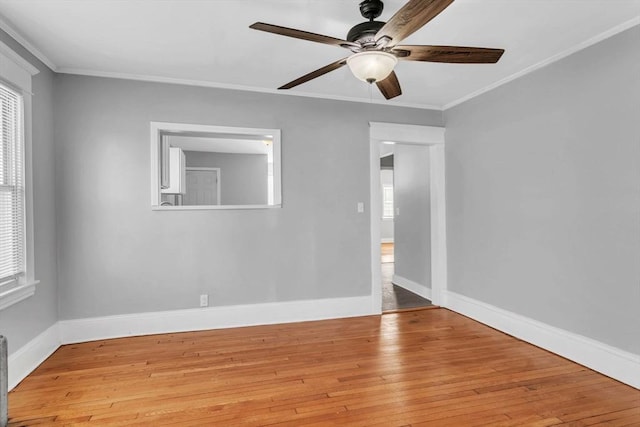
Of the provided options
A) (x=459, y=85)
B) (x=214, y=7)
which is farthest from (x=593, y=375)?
(x=214, y=7)

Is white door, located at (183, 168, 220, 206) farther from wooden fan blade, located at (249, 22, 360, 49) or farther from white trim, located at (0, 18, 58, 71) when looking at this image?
wooden fan blade, located at (249, 22, 360, 49)

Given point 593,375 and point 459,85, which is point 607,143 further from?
point 593,375

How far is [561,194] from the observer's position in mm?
2969

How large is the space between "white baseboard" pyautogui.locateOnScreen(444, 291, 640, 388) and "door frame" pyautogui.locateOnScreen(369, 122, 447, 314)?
53cm

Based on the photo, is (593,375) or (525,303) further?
(525,303)

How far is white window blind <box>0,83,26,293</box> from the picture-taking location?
2.46 metres

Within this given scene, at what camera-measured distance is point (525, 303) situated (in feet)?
10.9

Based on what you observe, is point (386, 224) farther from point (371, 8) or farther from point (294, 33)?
point (294, 33)

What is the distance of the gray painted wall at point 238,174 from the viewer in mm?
3713

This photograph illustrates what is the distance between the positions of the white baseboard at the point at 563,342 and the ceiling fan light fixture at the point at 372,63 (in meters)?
2.58

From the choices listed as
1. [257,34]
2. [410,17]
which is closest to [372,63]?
[410,17]

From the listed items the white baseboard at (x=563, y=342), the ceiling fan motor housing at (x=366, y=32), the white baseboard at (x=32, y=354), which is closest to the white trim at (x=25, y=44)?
the white baseboard at (x=32, y=354)

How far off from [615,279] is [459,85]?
7.25ft

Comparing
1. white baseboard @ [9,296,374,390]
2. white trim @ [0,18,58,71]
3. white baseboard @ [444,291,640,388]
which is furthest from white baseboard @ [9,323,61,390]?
white baseboard @ [444,291,640,388]
